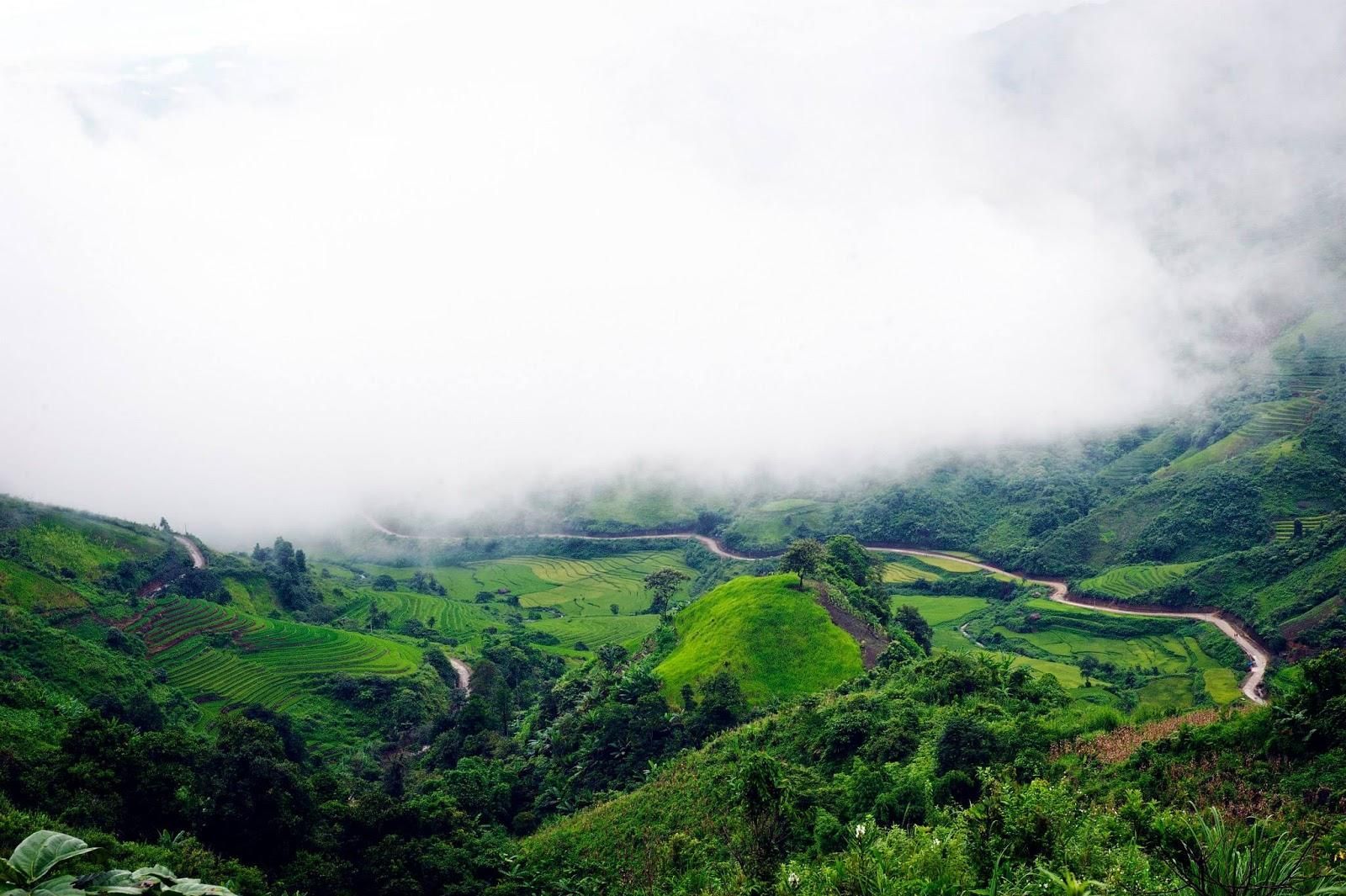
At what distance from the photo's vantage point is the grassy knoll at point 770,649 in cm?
6278

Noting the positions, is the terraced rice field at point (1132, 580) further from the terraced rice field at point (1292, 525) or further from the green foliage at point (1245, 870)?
the green foliage at point (1245, 870)

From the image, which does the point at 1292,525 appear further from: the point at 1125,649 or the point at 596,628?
the point at 596,628

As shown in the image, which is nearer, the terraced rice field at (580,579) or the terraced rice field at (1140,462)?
the terraced rice field at (580,579)

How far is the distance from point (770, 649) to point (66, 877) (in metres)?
63.8

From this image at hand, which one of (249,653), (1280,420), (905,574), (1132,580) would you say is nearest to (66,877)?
(249,653)

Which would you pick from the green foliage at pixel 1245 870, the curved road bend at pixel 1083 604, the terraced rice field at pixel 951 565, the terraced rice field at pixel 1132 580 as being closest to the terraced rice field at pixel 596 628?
the curved road bend at pixel 1083 604

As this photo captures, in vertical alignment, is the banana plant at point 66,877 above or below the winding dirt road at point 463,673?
above

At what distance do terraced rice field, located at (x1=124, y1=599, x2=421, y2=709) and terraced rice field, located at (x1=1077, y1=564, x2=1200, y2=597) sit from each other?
297ft

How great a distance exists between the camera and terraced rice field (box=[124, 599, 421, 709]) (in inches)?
3145

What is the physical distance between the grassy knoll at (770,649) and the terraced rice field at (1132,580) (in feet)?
183

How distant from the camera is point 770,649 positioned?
6638 centimetres

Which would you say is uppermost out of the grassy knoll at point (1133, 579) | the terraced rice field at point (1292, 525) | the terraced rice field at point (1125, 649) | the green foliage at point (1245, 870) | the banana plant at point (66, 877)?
→ the banana plant at point (66, 877)

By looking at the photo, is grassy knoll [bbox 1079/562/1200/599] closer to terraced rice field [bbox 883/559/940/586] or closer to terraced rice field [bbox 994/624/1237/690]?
terraced rice field [bbox 994/624/1237/690]

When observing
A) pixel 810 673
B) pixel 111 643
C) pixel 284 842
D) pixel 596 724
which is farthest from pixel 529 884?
pixel 111 643
